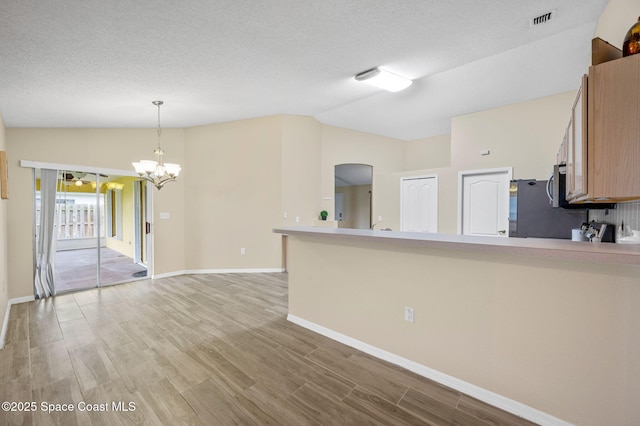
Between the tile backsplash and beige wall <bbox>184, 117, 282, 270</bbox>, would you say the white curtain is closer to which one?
beige wall <bbox>184, 117, 282, 270</bbox>

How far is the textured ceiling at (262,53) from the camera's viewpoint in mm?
2195

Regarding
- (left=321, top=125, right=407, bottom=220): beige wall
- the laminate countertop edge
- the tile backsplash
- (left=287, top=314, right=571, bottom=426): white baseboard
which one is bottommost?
(left=287, top=314, right=571, bottom=426): white baseboard

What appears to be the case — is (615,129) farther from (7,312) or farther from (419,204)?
(7,312)

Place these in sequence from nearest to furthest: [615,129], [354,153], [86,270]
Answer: [615,129]
[86,270]
[354,153]

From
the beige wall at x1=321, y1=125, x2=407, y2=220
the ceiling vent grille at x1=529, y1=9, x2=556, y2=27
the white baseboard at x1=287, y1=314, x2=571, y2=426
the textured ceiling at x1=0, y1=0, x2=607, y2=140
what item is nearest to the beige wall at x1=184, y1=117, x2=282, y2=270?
the textured ceiling at x1=0, y1=0, x2=607, y2=140

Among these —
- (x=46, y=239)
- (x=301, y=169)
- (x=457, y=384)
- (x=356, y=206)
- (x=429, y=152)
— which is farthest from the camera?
(x=356, y=206)

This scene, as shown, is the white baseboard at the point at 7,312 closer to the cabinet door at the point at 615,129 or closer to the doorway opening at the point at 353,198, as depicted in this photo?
the cabinet door at the point at 615,129

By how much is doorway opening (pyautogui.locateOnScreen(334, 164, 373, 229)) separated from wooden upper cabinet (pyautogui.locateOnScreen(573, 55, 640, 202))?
775 cm

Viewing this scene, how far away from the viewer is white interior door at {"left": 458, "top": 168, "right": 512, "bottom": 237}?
15.5ft

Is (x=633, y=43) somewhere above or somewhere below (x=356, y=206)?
above

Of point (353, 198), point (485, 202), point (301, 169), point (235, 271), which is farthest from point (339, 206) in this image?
point (485, 202)

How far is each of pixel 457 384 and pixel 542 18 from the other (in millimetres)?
3199

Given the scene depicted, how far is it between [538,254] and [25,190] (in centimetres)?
623

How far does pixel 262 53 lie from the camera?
9.38 feet
